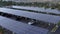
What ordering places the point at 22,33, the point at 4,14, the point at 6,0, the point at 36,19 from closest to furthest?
the point at 22,33 < the point at 36,19 < the point at 4,14 < the point at 6,0

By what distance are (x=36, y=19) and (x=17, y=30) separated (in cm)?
532

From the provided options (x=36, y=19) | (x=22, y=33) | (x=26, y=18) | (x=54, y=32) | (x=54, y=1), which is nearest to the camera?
(x=54, y=32)

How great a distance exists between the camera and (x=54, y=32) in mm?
14008

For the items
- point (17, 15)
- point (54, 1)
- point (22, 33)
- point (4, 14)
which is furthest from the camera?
point (54, 1)

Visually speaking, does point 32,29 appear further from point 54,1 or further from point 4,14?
point 54,1

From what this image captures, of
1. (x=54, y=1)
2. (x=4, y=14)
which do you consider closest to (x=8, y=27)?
(x=4, y=14)

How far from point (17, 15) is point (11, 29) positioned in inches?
309

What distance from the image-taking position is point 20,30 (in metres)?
16.0

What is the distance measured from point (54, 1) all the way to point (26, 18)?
25.0m

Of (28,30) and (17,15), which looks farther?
(17,15)

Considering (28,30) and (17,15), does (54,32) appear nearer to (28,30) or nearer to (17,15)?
(28,30)

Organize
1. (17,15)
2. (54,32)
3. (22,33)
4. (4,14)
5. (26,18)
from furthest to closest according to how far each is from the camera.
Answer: (4,14), (17,15), (26,18), (22,33), (54,32)

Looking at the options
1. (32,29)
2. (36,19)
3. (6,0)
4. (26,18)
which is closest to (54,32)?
(32,29)

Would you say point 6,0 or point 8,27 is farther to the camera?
point 6,0
